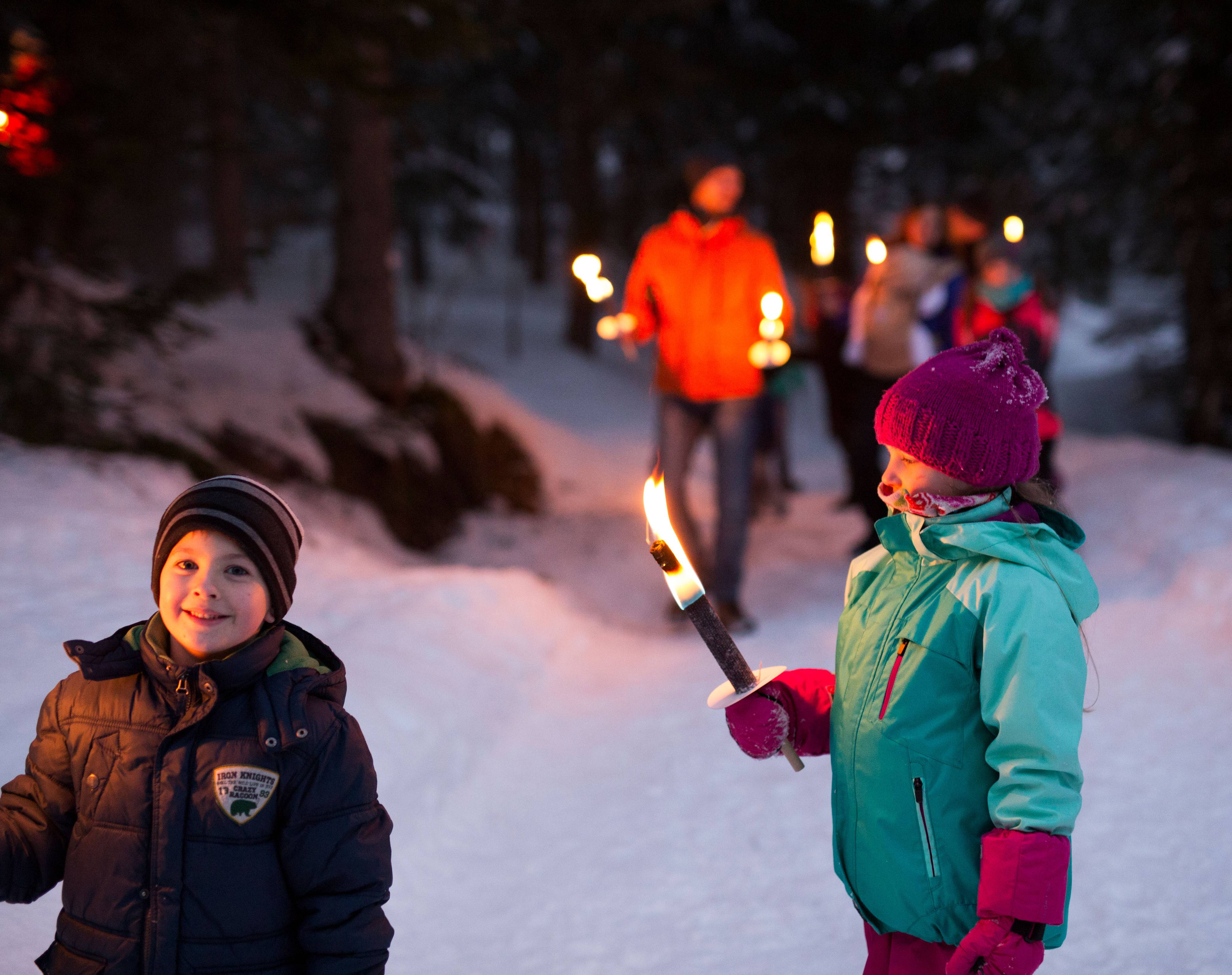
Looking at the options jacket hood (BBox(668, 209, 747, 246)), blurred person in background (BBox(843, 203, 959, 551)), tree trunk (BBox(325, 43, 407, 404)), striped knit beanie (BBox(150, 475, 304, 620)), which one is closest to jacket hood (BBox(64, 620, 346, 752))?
striped knit beanie (BBox(150, 475, 304, 620))

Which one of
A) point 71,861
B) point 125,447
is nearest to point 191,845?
point 71,861

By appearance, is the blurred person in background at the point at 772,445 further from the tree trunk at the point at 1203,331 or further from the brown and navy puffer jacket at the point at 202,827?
the brown and navy puffer jacket at the point at 202,827

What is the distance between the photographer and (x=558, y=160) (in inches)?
1251

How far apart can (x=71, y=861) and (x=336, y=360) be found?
9.19 m

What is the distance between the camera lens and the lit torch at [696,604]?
5.61ft

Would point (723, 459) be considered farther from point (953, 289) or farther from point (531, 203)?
point (531, 203)

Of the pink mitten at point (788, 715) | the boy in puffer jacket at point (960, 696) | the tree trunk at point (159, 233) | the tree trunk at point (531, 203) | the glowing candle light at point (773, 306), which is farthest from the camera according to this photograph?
the tree trunk at point (531, 203)

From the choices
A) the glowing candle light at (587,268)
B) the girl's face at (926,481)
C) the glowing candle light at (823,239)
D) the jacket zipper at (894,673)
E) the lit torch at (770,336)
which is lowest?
the jacket zipper at (894,673)

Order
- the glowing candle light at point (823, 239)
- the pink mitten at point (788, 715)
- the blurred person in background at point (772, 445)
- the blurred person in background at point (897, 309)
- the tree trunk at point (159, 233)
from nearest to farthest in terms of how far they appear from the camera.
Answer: the pink mitten at point (788, 715)
the glowing candle light at point (823, 239)
the blurred person in background at point (897, 309)
the blurred person in background at point (772, 445)
the tree trunk at point (159, 233)

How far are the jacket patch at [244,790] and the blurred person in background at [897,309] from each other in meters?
5.61

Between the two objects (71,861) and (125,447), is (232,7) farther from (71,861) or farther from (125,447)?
(71,861)

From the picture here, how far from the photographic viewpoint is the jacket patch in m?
1.90

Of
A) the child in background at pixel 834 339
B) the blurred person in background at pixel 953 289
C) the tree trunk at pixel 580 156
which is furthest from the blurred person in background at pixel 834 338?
the tree trunk at pixel 580 156

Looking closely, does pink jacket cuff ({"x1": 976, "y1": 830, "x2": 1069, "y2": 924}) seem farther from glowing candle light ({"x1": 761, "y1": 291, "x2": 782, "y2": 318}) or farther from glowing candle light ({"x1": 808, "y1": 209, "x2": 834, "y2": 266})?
glowing candle light ({"x1": 761, "y1": 291, "x2": 782, "y2": 318})
